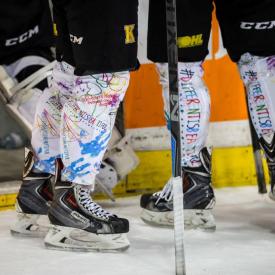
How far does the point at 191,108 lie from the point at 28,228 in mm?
575

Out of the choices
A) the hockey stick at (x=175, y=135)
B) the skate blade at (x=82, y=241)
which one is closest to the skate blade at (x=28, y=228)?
the skate blade at (x=82, y=241)

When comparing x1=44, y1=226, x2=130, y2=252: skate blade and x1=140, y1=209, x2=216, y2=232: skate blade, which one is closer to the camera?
x1=44, y1=226, x2=130, y2=252: skate blade

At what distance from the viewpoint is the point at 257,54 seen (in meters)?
1.96

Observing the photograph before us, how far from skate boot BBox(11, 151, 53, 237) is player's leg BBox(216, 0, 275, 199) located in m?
0.62

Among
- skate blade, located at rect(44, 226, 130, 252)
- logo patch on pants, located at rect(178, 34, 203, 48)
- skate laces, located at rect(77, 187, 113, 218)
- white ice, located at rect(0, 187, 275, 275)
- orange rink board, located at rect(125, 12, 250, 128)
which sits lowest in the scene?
white ice, located at rect(0, 187, 275, 275)

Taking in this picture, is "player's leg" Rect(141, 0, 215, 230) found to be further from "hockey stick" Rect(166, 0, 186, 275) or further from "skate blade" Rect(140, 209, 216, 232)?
"hockey stick" Rect(166, 0, 186, 275)

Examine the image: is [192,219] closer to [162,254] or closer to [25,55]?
[162,254]

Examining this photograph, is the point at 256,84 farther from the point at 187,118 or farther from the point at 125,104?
the point at 125,104

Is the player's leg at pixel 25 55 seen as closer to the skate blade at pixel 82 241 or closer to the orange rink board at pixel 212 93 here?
the orange rink board at pixel 212 93

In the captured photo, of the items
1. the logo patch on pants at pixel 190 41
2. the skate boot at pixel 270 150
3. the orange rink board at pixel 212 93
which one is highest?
the logo patch on pants at pixel 190 41

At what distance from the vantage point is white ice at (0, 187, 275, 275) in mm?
1601

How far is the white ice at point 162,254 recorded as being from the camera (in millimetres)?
1601

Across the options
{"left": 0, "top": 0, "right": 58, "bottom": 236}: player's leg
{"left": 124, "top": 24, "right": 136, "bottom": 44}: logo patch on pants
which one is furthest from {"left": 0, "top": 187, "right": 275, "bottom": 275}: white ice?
{"left": 124, "top": 24, "right": 136, "bottom": 44}: logo patch on pants

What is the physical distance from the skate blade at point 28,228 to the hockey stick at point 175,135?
1.85 feet
